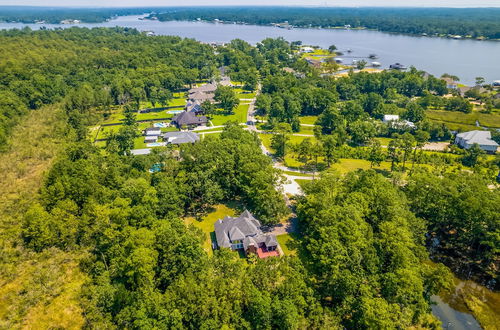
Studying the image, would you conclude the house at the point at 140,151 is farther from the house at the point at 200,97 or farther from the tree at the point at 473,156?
the tree at the point at 473,156

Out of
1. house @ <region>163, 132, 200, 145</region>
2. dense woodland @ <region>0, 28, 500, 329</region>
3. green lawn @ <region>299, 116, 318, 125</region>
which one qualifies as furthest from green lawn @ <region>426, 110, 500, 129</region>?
house @ <region>163, 132, 200, 145</region>

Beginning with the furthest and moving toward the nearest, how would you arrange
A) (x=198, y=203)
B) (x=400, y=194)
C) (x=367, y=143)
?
(x=367, y=143) < (x=198, y=203) < (x=400, y=194)

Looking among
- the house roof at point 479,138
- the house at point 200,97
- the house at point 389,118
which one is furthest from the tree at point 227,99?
the house roof at point 479,138

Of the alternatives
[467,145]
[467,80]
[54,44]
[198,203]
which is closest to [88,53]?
[54,44]

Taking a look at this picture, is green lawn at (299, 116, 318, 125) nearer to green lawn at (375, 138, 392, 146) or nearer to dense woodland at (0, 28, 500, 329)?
dense woodland at (0, 28, 500, 329)

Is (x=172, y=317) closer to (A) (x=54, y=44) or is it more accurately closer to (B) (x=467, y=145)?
(B) (x=467, y=145)

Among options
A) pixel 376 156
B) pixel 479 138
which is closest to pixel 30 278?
pixel 376 156
